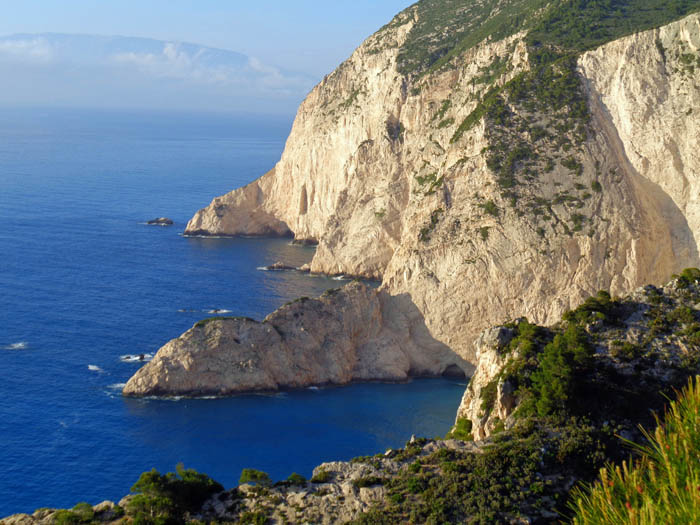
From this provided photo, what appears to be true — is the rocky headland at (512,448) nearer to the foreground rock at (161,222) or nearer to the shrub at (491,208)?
the shrub at (491,208)

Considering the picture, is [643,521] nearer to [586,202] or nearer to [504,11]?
[586,202]

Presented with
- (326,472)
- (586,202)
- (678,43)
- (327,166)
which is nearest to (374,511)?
(326,472)

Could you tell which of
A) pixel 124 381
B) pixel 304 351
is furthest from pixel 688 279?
pixel 124 381

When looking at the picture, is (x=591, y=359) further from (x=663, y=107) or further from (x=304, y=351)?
(x=663, y=107)

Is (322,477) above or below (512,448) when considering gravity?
below

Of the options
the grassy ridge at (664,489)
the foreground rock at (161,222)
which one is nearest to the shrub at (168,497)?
the grassy ridge at (664,489)

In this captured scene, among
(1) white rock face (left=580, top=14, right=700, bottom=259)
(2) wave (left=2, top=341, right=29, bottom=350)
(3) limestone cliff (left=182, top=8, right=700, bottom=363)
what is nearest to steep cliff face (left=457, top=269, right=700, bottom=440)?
(3) limestone cliff (left=182, top=8, right=700, bottom=363)
